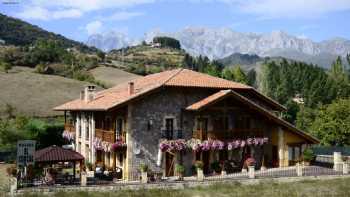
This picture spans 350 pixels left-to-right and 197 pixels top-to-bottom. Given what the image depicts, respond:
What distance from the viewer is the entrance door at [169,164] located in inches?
1411

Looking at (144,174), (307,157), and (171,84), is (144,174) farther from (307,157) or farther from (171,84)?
(307,157)

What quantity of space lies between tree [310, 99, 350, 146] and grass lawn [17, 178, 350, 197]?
19886 mm

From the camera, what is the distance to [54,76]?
96438 mm

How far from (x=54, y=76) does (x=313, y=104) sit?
47470mm

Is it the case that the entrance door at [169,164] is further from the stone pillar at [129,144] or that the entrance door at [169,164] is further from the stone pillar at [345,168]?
the stone pillar at [345,168]

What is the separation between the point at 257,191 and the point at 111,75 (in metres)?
86.6

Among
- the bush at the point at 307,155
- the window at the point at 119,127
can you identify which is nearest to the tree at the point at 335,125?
the bush at the point at 307,155

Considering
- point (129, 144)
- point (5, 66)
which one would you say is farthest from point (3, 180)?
point (5, 66)

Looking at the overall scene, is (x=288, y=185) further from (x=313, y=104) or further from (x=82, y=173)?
(x=313, y=104)

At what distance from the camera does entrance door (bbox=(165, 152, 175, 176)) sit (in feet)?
118

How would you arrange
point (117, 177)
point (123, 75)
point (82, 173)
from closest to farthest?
point (82, 173)
point (117, 177)
point (123, 75)

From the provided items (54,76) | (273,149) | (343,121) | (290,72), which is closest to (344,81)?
(290,72)

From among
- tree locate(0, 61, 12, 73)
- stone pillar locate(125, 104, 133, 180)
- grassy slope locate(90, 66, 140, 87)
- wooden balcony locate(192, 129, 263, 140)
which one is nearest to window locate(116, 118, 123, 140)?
stone pillar locate(125, 104, 133, 180)

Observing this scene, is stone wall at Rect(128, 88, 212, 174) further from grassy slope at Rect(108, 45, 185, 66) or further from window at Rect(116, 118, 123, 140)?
grassy slope at Rect(108, 45, 185, 66)
